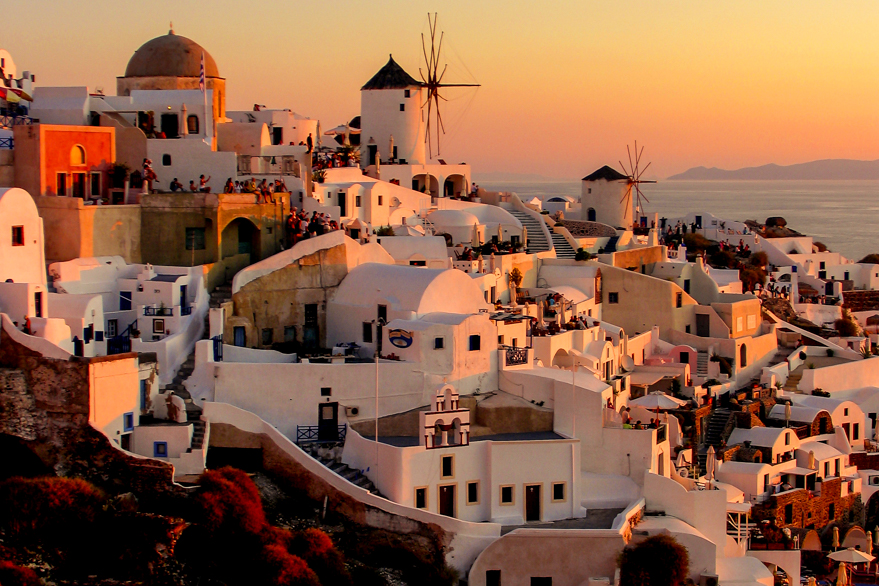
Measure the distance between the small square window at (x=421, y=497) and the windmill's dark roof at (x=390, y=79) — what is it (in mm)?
25706

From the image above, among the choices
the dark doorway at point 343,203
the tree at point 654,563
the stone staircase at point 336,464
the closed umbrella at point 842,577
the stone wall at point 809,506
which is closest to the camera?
the tree at point 654,563

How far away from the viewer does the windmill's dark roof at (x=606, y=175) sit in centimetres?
5959

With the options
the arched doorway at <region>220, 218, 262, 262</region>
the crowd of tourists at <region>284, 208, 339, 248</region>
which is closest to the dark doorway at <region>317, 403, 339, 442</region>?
the crowd of tourists at <region>284, 208, 339, 248</region>

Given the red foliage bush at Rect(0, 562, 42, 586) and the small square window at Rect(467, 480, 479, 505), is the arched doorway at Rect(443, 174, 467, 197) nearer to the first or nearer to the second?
the small square window at Rect(467, 480, 479, 505)

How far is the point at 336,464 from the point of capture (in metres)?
35.5

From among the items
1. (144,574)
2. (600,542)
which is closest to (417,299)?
(600,542)

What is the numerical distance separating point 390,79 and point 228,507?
2841 centimetres

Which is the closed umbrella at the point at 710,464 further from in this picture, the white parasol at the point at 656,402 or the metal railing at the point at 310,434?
the metal railing at the point at 310,434

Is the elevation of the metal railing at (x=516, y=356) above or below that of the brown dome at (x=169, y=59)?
below

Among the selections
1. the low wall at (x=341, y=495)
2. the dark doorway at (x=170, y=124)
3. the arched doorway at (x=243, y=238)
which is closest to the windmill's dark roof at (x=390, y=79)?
the dark doorway at (x=170, y=124)

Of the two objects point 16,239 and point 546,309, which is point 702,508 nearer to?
point 546,309

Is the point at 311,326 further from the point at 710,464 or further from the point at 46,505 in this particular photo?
the point at 710,464

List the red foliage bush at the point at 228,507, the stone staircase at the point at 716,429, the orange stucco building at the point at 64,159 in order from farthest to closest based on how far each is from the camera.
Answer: the stone staircase at the point at 716,429 < the orange stucco building at the point at 64,159 < the red foliage bush at the point at 228,507

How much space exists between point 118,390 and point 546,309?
54.6 ft
